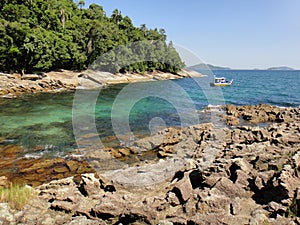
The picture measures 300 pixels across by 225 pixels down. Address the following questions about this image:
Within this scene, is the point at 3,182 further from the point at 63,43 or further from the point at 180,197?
the point at 63,43

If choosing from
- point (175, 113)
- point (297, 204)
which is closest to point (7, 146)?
point (297, 204)

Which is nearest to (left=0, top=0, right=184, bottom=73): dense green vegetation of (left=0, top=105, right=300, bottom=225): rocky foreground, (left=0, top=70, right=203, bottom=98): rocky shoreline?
(left=0, top=70, right=203, bottom=98): rocky shoreline

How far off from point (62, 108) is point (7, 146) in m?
14.8

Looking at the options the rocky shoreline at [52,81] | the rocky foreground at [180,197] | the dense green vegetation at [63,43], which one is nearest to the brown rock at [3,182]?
the rocky foreground at [180,197]

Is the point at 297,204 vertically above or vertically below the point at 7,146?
above

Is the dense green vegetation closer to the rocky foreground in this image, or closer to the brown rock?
the brown rock

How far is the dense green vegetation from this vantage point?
47109 millimetres

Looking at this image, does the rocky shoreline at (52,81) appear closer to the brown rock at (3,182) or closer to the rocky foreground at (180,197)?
the brown rock at (3,182)

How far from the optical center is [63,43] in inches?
Result: 2203

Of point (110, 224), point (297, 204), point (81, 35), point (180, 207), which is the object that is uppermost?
point (81, 35)

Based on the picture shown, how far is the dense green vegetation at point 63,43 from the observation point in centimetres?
4711

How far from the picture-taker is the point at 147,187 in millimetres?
9516

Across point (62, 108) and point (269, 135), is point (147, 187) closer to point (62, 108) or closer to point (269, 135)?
point (269, 135)

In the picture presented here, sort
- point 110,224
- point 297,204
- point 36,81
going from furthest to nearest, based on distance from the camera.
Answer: point 36,81
point 110,224
point 297,204
